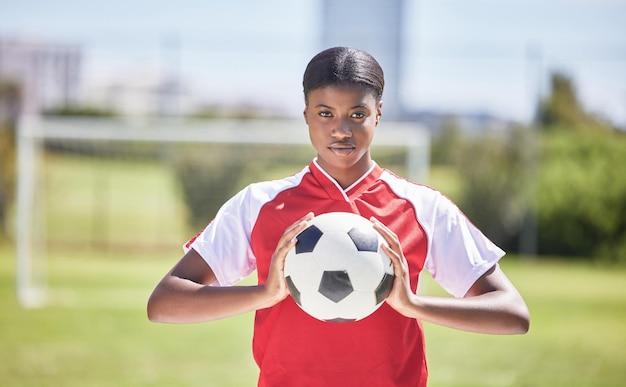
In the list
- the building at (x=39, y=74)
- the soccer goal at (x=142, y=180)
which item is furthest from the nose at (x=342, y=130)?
the building at (x=39, y=74)

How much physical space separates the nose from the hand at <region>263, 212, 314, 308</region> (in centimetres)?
25

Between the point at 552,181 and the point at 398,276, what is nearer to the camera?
the point at 398,276

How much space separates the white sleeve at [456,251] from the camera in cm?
213

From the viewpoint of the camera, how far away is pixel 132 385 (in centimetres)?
653

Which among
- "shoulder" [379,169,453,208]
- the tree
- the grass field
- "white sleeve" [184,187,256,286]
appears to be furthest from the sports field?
"shoulder" [379,169,453,208]

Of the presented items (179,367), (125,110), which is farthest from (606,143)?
(179,367)

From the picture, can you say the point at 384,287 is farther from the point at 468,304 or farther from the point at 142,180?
the point at 142,180

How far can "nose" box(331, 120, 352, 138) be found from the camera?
2.05 meters

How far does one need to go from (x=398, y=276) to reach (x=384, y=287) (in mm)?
47

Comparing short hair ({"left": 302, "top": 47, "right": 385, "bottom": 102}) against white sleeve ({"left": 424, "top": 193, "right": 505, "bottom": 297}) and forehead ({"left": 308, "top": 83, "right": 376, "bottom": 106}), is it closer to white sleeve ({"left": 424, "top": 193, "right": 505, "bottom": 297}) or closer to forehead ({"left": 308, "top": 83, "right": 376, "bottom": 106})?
forehead ({"left": 308, "top": 83, "right": 376, "bottom": 106})

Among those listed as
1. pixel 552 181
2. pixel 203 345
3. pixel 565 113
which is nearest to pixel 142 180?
pixel 552 181

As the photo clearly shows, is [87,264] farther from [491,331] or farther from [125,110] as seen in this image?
[491,331]

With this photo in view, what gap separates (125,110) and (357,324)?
16091mm

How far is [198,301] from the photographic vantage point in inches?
79.0
